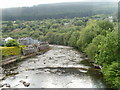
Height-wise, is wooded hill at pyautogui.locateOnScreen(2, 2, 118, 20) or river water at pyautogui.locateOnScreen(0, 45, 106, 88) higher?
wooded hill at pyautogui.locateOnScreen(2, 2, 118, 20)

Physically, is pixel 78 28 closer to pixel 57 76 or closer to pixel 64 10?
pixel 57 76

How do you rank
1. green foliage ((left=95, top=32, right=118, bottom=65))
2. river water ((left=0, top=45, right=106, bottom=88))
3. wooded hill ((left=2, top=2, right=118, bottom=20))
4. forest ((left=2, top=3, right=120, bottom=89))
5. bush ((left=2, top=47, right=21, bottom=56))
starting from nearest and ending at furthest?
green foliage ((left=95, top=32, right=118, bottom=65)), forest ((left=2, top=3, right=120, bottom=89)), river water ((left=0, top=45, right=106, bottom=88)), bush ((left=2, top=47, right=21, bottom=56)), wooded hill ((left=2, top=2, right=118, bottom=20))

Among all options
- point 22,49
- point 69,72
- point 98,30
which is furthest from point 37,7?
point 69,72

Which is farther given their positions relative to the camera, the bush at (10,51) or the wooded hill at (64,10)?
the wooded hill at (64,10)

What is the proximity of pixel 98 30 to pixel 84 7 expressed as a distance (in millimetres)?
135774

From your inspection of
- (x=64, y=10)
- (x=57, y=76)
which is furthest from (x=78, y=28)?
(x=64, y=10)

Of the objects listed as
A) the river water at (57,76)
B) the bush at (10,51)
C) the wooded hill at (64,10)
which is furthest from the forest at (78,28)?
the bush at (10,51)

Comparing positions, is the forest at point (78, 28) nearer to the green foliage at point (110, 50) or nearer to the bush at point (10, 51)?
the green foliage at point (110, 50)

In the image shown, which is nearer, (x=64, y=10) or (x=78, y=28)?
(x=78, y=28)

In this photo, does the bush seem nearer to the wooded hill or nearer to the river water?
the river water

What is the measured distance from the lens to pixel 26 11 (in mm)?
181250

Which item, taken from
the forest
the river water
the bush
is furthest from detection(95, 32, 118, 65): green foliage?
the bush

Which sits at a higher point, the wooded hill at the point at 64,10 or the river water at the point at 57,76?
the wooded hill at the point at 64,10

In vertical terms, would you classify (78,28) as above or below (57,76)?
below
